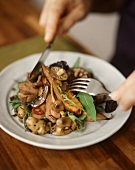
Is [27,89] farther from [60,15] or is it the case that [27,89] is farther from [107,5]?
[107,5]

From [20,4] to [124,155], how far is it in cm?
122

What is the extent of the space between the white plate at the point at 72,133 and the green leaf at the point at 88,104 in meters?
0.03

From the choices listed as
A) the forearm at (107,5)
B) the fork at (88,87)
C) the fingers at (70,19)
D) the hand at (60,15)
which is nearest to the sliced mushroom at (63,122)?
the fork at (88,87)

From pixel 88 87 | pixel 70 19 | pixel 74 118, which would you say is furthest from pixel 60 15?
pixel 74 118

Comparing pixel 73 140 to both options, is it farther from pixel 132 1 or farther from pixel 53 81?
pixel 132 1

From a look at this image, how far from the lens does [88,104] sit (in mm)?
927

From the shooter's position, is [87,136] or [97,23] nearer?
[87,136]

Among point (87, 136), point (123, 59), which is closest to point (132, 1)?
point (123, 59)

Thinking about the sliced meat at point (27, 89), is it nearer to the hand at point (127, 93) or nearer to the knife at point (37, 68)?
the knife at point (37, 68)

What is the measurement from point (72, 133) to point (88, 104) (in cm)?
10

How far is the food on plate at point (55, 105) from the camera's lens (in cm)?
89

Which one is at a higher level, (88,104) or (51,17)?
(51,17)

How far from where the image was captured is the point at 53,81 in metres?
0.97

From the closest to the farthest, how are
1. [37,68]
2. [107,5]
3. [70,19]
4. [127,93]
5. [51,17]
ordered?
[127,93] < [37,68] < [51,17] < [70,19] < [107,5]
